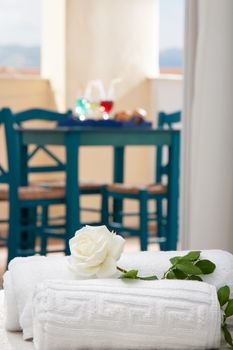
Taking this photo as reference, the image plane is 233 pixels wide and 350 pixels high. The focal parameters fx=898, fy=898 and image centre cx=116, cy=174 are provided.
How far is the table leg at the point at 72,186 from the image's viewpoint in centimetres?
403

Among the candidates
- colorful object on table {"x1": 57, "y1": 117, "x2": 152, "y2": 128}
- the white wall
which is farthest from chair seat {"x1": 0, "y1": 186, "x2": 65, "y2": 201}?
the white wall

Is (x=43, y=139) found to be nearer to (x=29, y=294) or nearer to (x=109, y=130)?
(x=109, y=130)

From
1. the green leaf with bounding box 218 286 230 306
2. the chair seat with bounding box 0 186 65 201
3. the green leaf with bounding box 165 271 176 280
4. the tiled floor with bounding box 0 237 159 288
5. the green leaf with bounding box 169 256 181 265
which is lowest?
the tiled floor with bounding box 0 237 159 288

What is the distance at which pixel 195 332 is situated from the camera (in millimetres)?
1180

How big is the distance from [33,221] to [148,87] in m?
1.69

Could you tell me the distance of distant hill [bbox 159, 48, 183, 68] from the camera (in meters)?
6.63

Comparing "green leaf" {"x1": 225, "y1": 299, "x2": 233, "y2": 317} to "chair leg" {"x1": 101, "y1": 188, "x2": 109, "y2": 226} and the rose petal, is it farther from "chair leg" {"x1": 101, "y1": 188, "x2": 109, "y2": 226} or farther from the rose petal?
"chair leg" {"x1": 101, "y1": 188, "x2": 109, "y2": 226}

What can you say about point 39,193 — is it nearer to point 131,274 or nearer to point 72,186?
point 72,186

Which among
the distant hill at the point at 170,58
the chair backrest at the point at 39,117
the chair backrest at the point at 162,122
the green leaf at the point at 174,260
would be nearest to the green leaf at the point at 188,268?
the green leaf at the point at 174,260

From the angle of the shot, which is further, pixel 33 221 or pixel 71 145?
pixel 33 221

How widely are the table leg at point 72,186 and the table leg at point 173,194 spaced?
1.87ft

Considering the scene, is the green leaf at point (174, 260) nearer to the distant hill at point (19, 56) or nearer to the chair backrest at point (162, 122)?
the chair backrest at point (162, 122)

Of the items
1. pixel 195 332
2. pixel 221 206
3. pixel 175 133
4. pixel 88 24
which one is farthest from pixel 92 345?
pixel 88 24

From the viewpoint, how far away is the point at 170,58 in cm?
664
